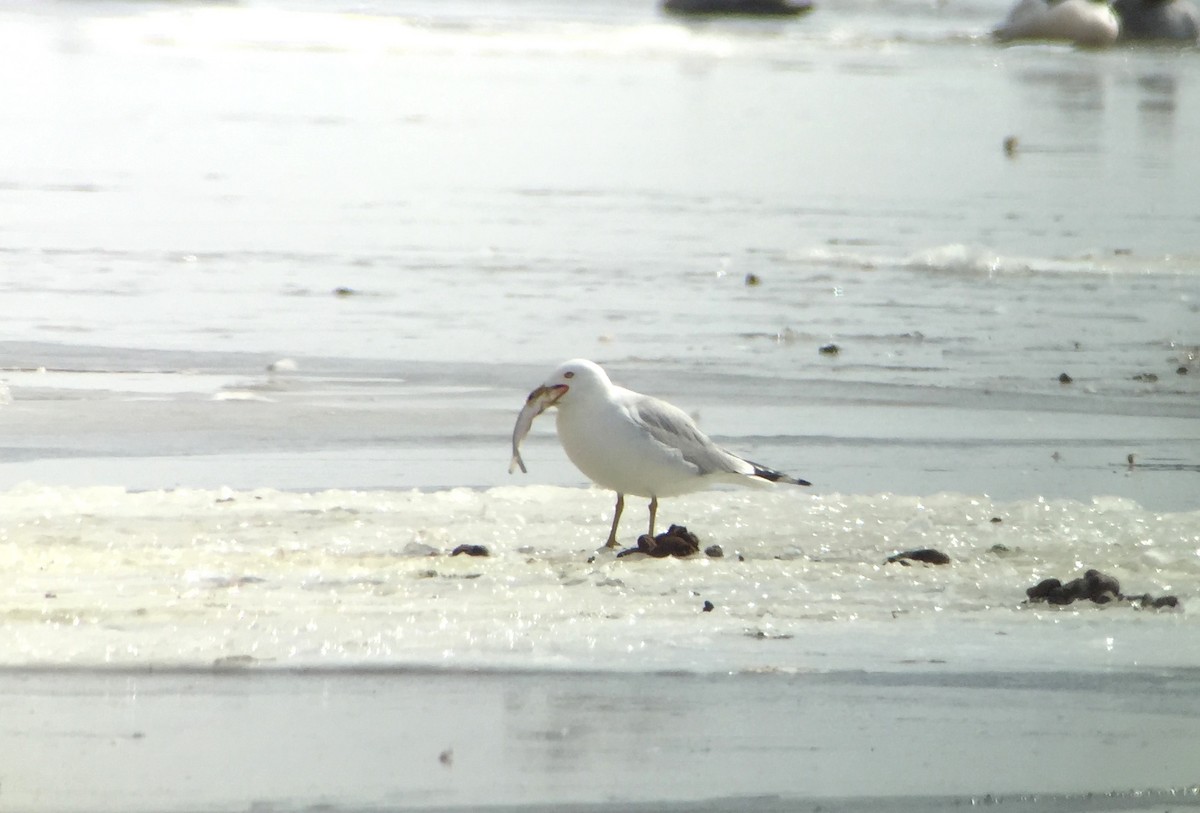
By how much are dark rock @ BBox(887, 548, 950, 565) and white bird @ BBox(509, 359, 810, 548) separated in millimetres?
649

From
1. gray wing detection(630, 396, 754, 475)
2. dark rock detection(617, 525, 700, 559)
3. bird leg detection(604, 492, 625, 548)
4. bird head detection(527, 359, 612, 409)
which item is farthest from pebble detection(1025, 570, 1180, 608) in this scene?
bird head detection(527, 359, 612, 409)

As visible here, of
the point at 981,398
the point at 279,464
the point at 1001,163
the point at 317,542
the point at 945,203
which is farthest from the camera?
the point at 1001,163

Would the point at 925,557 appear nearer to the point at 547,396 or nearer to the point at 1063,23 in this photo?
the point at 547,396

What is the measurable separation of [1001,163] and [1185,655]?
1526cm

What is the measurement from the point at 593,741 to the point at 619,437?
2.08 m

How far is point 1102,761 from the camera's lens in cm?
402

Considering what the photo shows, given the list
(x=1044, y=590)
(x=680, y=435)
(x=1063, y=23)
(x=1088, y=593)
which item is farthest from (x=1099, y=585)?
(x=1063, y=23)

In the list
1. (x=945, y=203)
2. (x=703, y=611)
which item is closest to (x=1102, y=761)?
(x=703, y=611)

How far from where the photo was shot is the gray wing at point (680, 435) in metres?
6.15

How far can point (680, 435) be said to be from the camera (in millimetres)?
6176

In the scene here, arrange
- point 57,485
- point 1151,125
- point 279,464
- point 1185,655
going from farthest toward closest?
point 1151,125 < point 279,464 < point 57,485 < point 1185,655

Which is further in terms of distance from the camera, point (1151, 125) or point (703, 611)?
point (1151, 125)

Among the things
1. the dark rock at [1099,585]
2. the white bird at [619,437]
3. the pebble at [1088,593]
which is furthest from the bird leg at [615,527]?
the dark rock at [1099,585]

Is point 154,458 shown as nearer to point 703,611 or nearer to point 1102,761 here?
point 703,611
